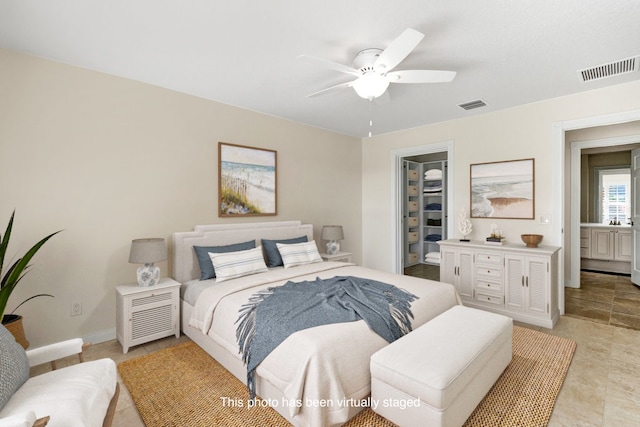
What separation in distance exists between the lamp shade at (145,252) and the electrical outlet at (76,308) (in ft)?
2.06

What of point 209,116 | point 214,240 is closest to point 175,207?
point 214,240

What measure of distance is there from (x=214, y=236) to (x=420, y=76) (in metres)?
2.69

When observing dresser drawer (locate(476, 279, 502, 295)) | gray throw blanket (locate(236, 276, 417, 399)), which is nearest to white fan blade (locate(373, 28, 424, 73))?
gray throw blanket (locate(236, 276, 417, 399))

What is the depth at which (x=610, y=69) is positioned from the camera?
2783 mm

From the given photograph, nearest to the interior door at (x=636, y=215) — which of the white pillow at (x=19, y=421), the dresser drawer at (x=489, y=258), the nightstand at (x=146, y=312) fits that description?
the dresser drawer at (x=489, y=258)

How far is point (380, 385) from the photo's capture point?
1762 mm

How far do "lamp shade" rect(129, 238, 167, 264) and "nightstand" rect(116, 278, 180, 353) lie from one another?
0.90 ft

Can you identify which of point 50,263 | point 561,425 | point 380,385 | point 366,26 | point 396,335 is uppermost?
point 366,26

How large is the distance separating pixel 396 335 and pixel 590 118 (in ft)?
11.0

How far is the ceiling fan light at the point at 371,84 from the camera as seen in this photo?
7.81 ft

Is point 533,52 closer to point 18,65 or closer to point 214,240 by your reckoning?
point 214,240

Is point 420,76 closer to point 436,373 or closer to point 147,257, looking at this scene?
point 436,373

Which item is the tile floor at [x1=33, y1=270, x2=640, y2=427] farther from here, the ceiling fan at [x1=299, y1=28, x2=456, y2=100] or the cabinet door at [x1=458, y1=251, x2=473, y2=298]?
the ceiling fan at [x1=299, y1=28, x2=456, y2=100]

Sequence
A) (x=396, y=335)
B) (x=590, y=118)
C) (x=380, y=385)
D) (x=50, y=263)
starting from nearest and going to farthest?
(x=380, y=385), (x=396, y=335), (x=50, y=263), (x=590, y=118)
